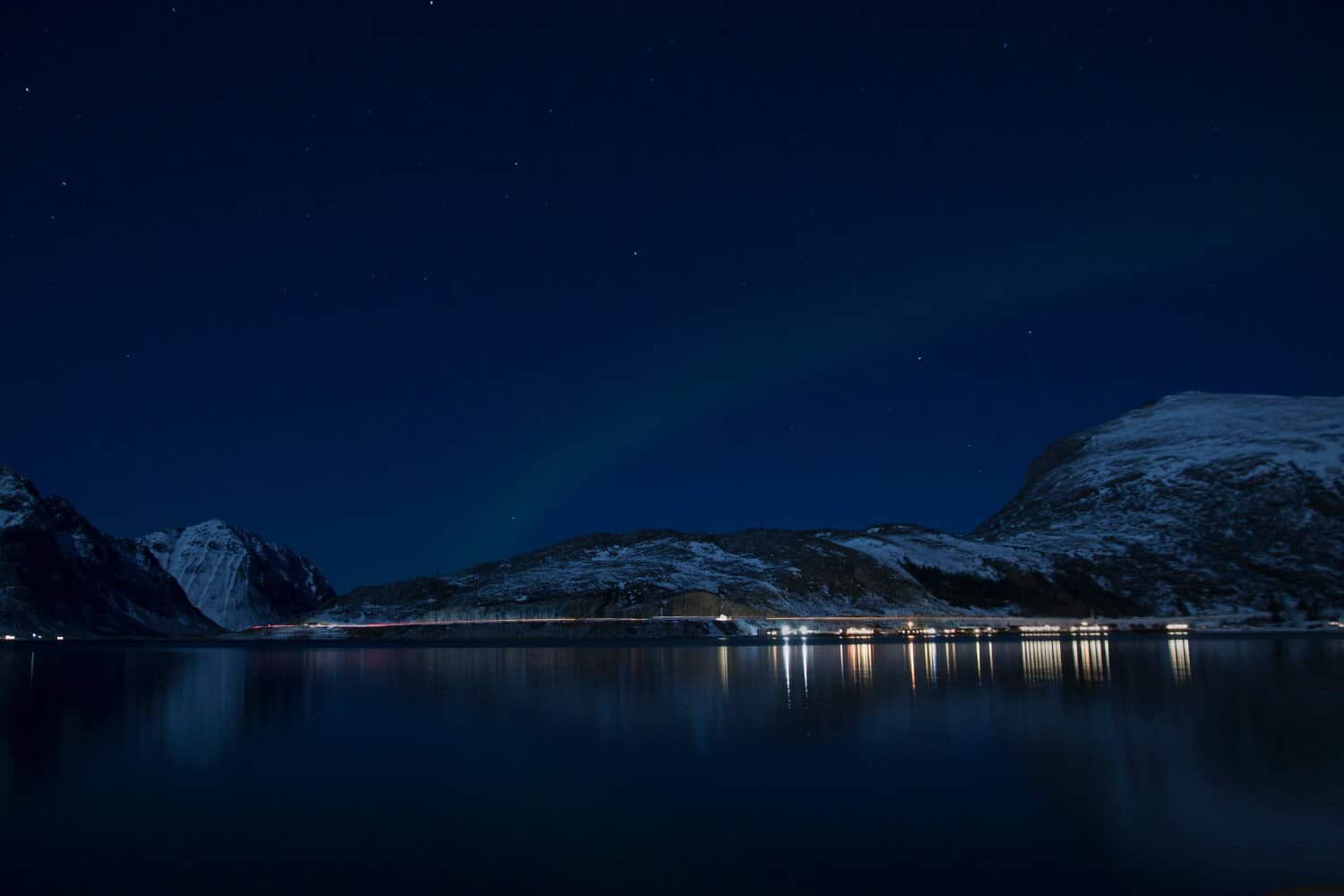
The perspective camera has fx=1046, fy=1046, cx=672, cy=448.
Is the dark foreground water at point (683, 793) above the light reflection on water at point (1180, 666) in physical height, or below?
above

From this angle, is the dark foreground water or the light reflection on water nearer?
the dark foreground water

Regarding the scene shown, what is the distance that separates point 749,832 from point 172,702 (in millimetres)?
41908

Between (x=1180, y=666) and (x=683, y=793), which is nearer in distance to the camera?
(x=683, y=793)

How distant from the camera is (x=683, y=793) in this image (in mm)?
26766

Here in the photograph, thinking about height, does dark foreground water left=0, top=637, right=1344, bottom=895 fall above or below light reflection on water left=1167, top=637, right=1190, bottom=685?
above

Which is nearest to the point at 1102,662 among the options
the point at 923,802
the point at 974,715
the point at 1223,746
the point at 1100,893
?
the point at 974,715

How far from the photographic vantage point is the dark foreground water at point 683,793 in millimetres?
19312

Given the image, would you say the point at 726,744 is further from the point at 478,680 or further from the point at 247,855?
the point at 478,680

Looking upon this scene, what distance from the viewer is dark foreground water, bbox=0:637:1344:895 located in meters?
19.3

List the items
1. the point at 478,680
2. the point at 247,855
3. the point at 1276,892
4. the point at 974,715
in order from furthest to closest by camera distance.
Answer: the point at 478,680 < the point at 974,715 < the point at 247,855 < the point at 1276,892

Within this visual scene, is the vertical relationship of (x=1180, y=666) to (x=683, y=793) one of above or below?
below

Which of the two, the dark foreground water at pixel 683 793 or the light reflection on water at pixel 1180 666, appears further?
the light reflection on water at pixel 1180 666

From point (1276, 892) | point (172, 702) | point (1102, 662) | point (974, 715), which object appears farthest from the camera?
point (1102, 662)

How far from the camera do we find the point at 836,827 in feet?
74.3
